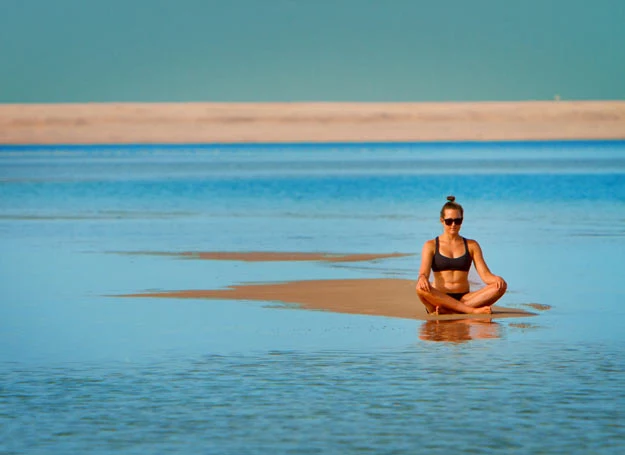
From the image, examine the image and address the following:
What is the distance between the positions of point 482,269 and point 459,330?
3.14 ft

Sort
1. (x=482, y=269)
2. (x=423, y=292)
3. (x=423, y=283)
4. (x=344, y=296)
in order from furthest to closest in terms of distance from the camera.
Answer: (x=344, y=296)
(x=482, y=269)
(x=423, y=292)
(x=423, y=283)

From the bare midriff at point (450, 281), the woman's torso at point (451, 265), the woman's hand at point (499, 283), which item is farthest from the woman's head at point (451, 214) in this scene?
the woman's hand at point (499, 283)

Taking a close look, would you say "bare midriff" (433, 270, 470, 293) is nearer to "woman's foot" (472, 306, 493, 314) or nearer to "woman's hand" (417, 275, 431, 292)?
"woman's foot" (472, 306, 493, 314)

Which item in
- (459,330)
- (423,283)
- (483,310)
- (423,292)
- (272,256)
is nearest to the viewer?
(459,330)

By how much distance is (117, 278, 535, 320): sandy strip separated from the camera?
13.7m

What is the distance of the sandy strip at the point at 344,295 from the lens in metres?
13.7

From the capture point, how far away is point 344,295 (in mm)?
15258

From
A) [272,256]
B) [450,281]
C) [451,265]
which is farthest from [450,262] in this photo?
[272,256]

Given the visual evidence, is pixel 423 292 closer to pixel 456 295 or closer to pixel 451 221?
pixel 456 295

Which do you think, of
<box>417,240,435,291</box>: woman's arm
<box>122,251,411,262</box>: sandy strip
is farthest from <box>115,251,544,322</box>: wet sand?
<box>122,251,411,262</box>: sandy strip

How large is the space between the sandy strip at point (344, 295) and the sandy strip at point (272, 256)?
124 inches

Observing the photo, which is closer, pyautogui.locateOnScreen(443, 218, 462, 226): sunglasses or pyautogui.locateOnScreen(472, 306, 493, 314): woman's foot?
pyautogui.locateOnScreen(443, 218, 462, 226): sunglasses

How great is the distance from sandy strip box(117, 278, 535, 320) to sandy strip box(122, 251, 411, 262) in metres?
3.15

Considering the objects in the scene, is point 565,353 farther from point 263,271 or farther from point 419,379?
point 263,271
